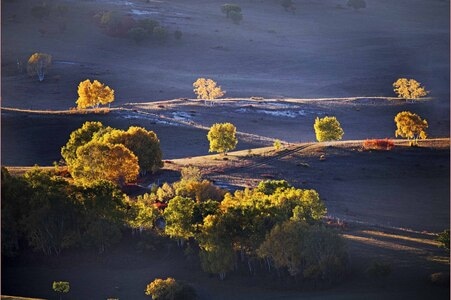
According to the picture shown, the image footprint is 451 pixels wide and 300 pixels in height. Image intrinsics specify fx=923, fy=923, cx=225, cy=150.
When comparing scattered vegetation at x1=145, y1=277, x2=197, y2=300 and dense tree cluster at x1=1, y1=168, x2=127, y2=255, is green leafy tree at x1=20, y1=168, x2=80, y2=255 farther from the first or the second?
scattered vegetation at x1=145, y1=277, x2=197, y2=300

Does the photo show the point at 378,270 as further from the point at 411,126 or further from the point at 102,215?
the point at 411,126

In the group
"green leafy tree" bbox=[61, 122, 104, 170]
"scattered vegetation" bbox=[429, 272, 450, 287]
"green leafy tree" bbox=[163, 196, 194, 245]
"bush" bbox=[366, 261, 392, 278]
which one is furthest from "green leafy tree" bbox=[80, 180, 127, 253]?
"scattered vegetation" bbox=[429, 272, 450, 287]

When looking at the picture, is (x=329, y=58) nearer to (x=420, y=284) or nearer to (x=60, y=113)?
(x=60, y=113)

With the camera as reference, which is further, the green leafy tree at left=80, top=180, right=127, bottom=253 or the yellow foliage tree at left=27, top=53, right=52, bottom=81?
the yellow foliage tree at left=27, top=53, right=52, bottom=81

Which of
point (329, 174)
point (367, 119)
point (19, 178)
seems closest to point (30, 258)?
point (19, 178)

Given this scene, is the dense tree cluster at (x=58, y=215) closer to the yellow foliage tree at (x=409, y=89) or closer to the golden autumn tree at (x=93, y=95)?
the golden autumn tree at (x=93, y=95)

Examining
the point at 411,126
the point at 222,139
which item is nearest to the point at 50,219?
the point at 222,139
